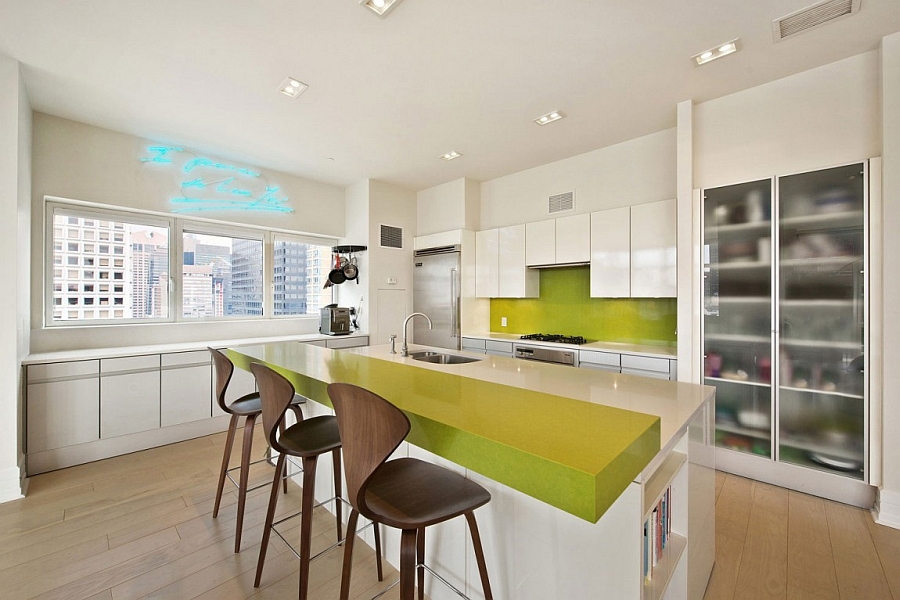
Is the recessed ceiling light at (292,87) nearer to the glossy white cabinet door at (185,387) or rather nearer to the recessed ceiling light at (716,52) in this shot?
the glossy white cabinet door at (185,387)

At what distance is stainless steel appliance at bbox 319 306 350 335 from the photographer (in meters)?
4.82

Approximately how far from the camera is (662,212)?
11.3 feet

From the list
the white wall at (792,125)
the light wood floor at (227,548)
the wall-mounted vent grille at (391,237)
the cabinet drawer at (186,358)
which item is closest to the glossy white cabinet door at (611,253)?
the white wall at (792,125)

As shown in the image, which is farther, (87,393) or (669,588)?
(87,393)

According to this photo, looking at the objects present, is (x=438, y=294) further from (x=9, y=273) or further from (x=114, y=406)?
(x=9, y=273)

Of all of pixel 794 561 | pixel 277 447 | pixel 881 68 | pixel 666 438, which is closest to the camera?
pixel 666 438

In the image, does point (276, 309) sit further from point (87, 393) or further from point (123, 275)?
point (87, 393)

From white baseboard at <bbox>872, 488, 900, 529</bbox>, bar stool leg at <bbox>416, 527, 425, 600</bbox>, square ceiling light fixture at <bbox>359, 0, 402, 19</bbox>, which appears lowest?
white baseboard at <bbox>872, 488, 900, 529</bbox>

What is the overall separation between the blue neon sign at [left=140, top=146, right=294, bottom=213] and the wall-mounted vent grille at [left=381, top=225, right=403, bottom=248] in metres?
1.29

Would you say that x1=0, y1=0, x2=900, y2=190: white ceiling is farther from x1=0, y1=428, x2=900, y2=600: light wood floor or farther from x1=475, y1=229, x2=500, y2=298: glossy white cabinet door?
x1=0, y1=428, x2=900, y2=600: light wood floor

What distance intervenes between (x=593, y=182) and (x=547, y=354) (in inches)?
75.9

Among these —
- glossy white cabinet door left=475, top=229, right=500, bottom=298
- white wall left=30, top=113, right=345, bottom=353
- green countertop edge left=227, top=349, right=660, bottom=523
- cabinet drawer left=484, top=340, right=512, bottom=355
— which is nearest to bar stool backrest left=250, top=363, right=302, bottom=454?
green countertop edge left=227, top=349, right=660, bottom=523

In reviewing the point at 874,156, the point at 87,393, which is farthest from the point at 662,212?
the point at 87,393

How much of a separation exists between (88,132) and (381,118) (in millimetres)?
2751
